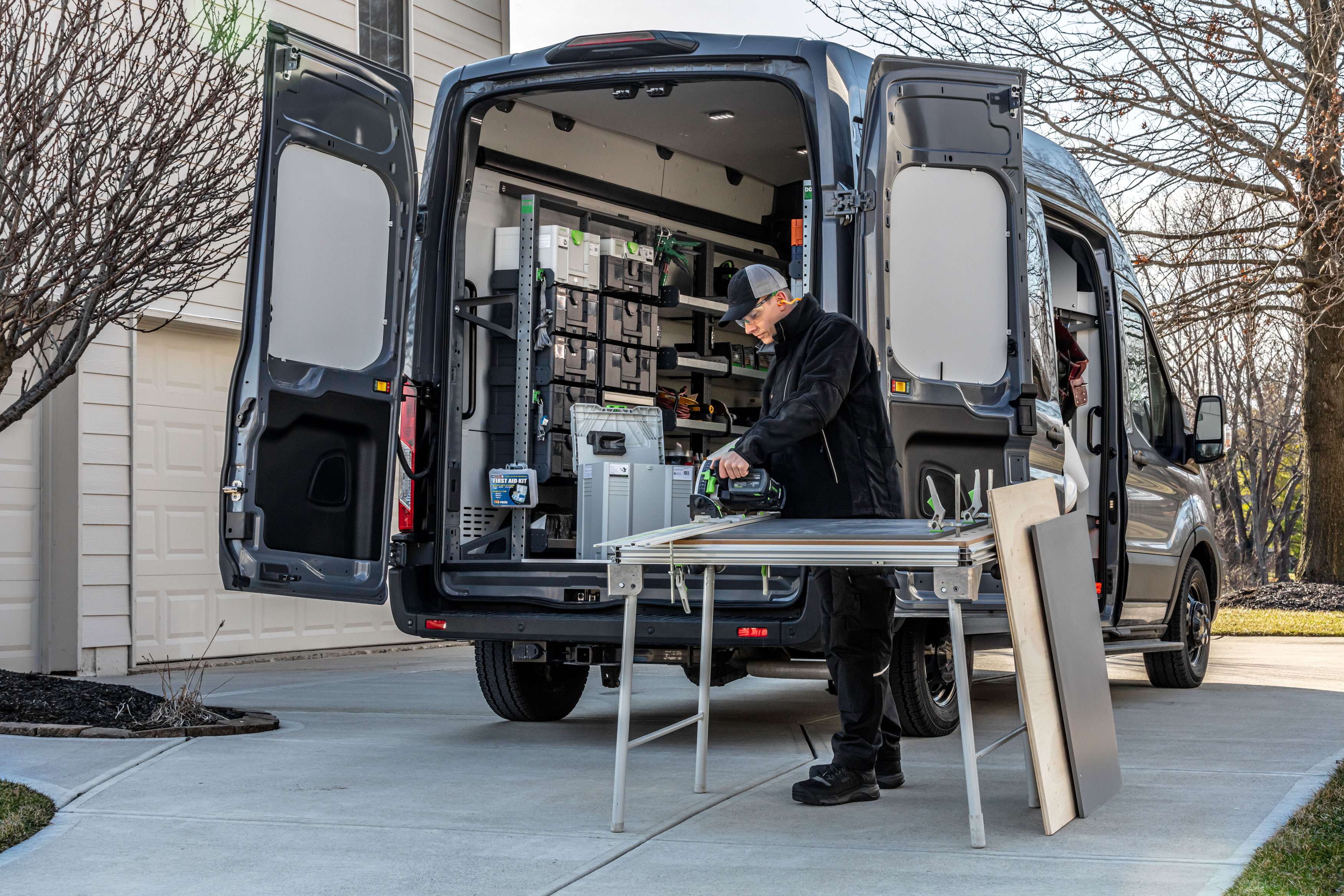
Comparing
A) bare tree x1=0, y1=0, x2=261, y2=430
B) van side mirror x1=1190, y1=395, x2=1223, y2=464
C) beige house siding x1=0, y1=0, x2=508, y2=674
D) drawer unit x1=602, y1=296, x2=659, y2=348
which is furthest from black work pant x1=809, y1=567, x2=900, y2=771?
beige house siding x1=0, y1=0, x2=508, y2=674

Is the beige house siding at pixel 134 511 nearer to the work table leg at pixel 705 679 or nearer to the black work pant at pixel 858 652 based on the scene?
the work table leg at pixel 705 679

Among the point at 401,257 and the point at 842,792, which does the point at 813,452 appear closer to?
the point at 842,792

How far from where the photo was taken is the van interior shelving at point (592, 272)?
7023mm

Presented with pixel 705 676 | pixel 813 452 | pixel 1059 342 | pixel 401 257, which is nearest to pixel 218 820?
pixel 705 676

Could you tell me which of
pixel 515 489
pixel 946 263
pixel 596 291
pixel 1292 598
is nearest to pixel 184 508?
pixel 596 291

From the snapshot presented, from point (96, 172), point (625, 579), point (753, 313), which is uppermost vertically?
point (96, 172)

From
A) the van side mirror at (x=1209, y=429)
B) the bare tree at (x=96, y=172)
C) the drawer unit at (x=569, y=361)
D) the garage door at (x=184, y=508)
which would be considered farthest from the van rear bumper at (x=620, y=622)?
the garage door at (x=184, y=508)

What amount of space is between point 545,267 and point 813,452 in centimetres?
273

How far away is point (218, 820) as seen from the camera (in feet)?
14.9

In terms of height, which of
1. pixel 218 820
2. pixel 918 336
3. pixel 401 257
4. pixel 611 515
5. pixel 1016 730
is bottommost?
pixel 218 820

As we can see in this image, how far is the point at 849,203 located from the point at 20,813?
3525mm

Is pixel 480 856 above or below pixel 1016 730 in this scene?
below

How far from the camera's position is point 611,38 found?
6.12 m

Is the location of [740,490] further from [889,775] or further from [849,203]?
[849,203]
